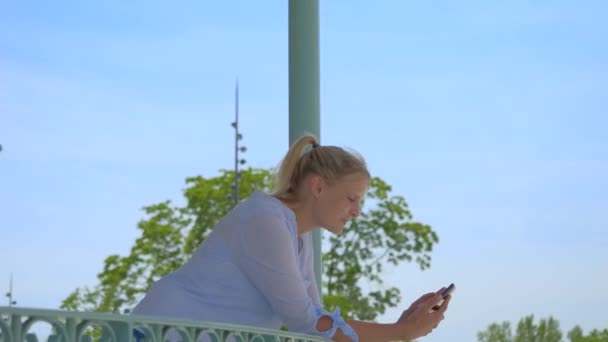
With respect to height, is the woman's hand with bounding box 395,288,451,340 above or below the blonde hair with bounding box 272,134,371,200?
below

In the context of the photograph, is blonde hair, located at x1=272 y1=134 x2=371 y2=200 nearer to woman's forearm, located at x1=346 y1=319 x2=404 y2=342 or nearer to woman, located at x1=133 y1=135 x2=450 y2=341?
woman, located at x1=133 y1=135 x2=450 y2=341

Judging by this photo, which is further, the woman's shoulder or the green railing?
the woman's shoulder

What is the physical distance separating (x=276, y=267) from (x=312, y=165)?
37 centimetres

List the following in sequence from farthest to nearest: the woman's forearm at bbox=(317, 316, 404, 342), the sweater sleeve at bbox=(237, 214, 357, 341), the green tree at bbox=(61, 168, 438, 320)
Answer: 1. the green tree at bbox=(61, 168, 438, 320)
2. the woman's forearm at bbox=(317, 316, 404, 342)
3. the sweater sleeve at bbox=(237, 214, 357, 341)

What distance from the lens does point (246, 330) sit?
2662 millimetres

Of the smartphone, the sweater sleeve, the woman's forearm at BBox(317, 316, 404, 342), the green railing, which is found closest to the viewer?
the green railing

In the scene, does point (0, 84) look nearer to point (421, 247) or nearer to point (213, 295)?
point (421, 247)

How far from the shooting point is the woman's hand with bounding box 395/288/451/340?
129 inches

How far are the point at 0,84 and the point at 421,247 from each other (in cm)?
820

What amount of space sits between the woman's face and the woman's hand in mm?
310

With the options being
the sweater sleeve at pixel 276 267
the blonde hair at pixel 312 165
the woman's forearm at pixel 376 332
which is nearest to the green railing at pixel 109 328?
the sweater sleeve at pixel 276 267

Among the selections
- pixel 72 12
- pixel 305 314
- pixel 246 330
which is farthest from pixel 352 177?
pixel 72 12

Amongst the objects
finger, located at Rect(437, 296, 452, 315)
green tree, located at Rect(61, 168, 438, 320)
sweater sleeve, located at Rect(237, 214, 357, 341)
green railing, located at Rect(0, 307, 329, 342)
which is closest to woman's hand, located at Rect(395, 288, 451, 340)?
finger, located at Rect(437, 296, 452, 315)

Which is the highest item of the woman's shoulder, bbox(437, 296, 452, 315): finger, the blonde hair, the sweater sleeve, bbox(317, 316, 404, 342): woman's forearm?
the blonde hair
